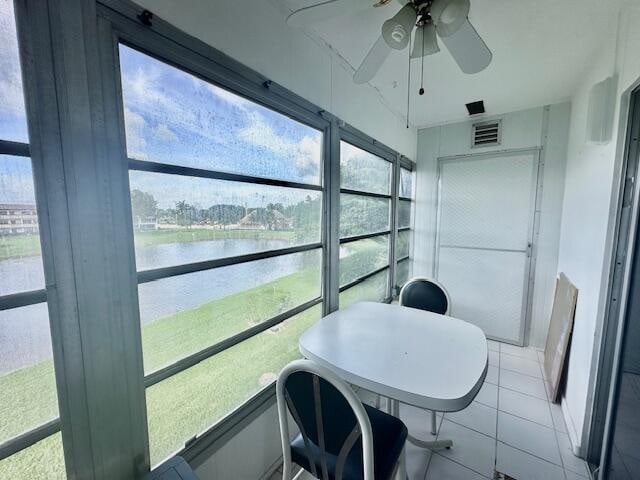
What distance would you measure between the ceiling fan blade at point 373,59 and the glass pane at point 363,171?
649 millimetres

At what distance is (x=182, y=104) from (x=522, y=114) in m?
3.45

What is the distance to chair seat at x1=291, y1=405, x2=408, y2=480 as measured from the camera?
1.06m

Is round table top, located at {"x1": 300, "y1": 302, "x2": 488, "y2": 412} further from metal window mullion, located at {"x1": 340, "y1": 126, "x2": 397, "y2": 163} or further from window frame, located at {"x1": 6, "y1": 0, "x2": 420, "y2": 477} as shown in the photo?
metal window mullion, located at {"x1": 340, "y1": 126, "x2": 397, "y2": 163}

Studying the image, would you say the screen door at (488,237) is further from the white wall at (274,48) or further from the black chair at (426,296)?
the white wall at (274,48)

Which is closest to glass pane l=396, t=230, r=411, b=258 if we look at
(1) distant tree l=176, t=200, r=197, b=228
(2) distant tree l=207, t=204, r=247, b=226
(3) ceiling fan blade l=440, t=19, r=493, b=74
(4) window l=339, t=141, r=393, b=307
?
(4) window l=339, t=141, r=393, b=307

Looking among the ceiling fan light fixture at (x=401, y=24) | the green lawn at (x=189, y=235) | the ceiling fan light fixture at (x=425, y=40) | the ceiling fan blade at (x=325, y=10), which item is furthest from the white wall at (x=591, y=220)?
the green lawn at (x=189, y=235)

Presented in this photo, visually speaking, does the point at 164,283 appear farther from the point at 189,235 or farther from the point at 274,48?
the point at 274,48

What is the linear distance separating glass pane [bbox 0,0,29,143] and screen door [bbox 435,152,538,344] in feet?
12.0

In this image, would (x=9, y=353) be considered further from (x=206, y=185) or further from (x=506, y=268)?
(x=506, y=268)

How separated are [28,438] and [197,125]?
1182 mm

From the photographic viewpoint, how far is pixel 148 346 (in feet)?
3.36

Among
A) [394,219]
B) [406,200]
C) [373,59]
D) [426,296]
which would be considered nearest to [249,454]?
[426,296]

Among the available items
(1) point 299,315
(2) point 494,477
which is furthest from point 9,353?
(2) point 494,477

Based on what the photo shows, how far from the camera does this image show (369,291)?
2.89 metres
